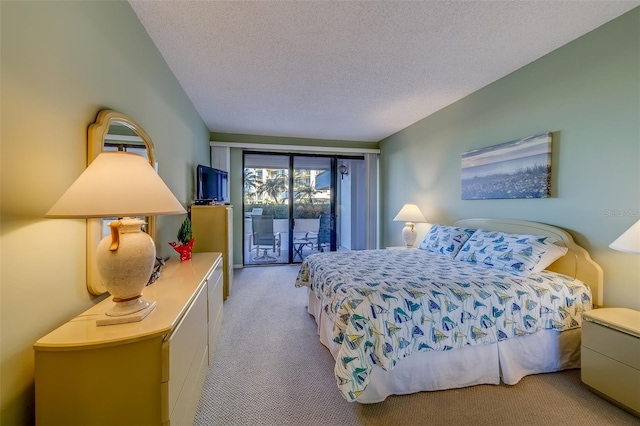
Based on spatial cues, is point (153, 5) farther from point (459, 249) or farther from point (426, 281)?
point (459, 249)

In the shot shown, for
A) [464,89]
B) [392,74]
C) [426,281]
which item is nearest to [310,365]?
[426,281]

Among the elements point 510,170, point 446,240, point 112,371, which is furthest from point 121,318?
point 510,170

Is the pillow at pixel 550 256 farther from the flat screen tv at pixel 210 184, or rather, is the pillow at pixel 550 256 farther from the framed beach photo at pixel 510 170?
the flat screen tv at pixel 210 184

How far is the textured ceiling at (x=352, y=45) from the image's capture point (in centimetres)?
184

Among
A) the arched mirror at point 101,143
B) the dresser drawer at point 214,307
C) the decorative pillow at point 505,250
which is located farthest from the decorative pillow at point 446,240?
the arched mirror at point 101,143

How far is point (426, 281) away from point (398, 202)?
3162 mm

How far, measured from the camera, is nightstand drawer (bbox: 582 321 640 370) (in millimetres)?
1557

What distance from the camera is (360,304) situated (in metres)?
1.68

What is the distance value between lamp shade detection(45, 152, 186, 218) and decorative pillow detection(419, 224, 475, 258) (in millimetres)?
2786

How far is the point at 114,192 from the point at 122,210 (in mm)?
79

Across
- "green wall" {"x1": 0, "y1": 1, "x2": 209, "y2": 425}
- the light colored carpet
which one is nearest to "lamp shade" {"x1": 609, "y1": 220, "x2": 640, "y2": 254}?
the light colored carpet

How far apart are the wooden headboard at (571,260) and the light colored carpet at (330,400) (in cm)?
71

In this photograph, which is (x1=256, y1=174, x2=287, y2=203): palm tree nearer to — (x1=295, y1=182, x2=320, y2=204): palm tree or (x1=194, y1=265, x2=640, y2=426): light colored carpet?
(x1=295, y1=182, x2=320, y2=204): palm tree

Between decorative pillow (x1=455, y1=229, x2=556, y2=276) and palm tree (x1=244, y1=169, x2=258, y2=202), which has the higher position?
palm tree (x1=244, y1=169, x2=258, y2=202)
